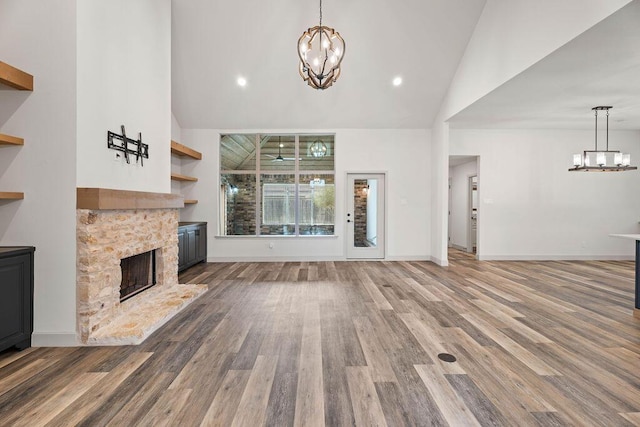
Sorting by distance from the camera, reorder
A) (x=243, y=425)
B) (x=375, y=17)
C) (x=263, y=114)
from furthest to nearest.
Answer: (x=263, y=114), (x=375, y=17), (x=243, y=425)

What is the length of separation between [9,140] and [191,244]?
12.4ft

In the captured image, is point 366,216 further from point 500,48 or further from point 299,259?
point 500,48

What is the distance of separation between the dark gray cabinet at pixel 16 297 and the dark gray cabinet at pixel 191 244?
2907 mm

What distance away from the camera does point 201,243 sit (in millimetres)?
6719

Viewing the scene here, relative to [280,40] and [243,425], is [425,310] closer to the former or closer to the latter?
[243,425]

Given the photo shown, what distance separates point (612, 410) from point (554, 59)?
139 inches

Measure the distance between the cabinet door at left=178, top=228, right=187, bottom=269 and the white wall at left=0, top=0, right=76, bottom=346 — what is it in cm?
291

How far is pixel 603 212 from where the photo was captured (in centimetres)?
728

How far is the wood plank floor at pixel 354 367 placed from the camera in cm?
189

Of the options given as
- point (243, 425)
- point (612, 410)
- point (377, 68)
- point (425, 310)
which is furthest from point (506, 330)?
point (377, 68)

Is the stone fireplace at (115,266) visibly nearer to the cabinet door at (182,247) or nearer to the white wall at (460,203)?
the cabinet door at (182,247)

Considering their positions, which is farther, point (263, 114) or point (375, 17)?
point (263, 114)

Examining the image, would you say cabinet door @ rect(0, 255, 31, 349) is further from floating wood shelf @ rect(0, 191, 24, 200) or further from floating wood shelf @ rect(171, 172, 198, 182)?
floating wood shelf @ rect(171, 172, 198, 182)

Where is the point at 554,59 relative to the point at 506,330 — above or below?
above
